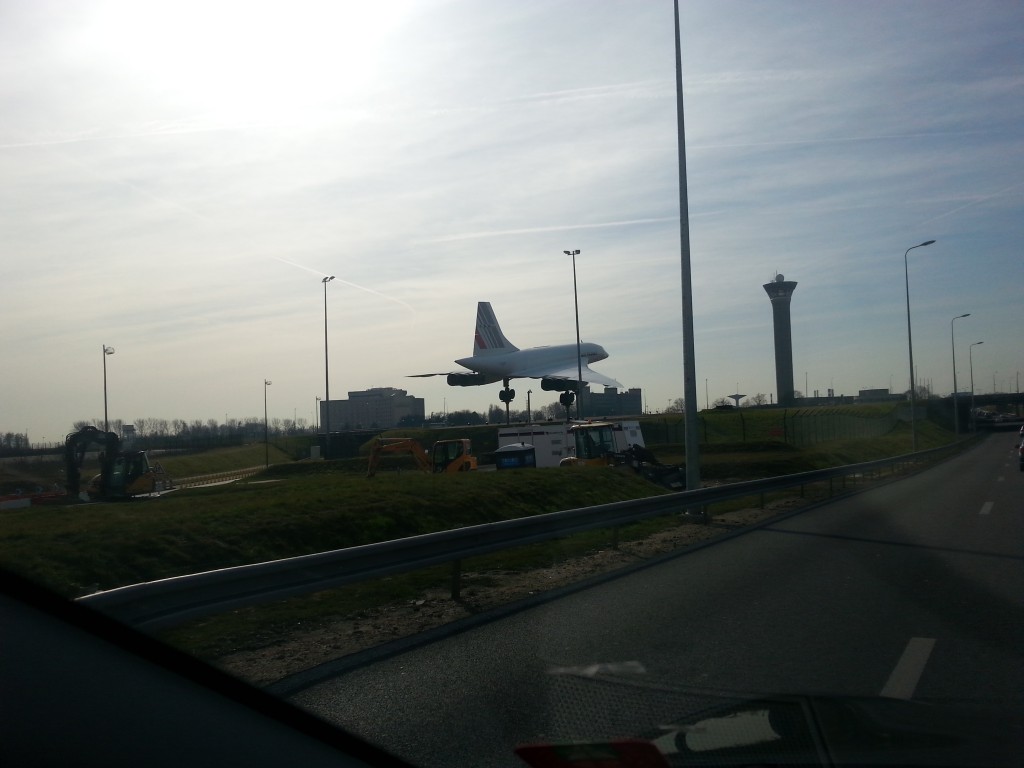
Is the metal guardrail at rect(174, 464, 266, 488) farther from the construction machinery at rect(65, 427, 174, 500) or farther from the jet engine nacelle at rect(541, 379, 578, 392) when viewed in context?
the jet engine nacelle at rect(541, 379, 578, 392)

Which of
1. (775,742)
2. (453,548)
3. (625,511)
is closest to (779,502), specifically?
(625,511)

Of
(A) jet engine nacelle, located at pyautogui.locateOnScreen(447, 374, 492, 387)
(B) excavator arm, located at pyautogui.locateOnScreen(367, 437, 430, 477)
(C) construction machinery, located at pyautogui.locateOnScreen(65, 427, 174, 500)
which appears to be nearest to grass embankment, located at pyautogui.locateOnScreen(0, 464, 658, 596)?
(C) construction machinery, located at pyautogui.locateOnScreen(65, 427, 174, 500)

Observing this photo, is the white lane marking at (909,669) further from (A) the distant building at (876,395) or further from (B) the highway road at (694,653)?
(A) the distant building at (876,395)

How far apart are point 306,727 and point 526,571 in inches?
332

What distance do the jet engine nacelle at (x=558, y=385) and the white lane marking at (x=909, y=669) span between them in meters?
40.6

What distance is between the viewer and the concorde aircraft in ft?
182

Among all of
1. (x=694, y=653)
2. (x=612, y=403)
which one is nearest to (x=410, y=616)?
(x=694, y=653)

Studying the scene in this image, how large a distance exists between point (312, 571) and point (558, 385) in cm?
4202

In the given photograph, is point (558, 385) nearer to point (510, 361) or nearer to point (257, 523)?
point (510, 361)

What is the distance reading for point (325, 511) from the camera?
15359mm

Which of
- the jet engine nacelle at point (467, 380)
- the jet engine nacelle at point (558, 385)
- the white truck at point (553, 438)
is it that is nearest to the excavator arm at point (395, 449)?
the white truck at point (553, 438)

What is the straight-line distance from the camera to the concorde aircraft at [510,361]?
55594mm

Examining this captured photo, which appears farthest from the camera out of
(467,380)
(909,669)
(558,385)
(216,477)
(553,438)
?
(467,380)

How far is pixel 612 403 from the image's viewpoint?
12756 cm
